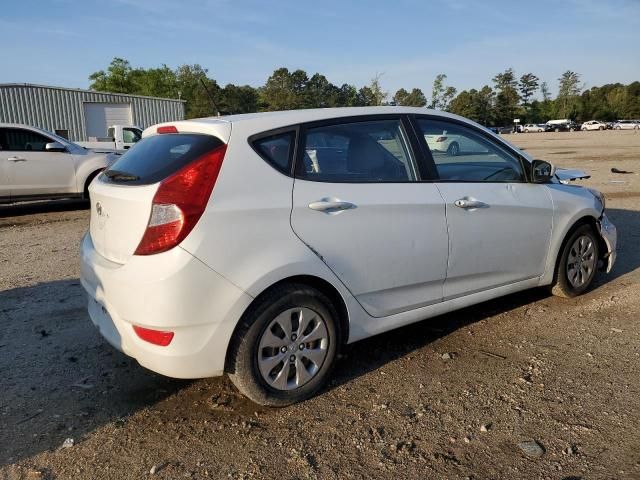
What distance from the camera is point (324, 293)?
3150 mm

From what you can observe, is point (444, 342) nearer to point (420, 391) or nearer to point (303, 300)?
point (420, 391)

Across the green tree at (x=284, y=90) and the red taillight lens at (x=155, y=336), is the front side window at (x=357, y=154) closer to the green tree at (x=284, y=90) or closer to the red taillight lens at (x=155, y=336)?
the red taillight lens at (x=155, y=336)

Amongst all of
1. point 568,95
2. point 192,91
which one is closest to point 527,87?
point 568,95

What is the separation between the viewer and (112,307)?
2.91 metres

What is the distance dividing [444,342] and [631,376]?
1224mm

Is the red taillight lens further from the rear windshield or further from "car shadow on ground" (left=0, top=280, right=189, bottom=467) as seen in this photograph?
the rear windshield

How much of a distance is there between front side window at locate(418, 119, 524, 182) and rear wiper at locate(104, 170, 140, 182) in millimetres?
1964

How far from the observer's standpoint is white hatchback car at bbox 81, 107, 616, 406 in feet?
8.94

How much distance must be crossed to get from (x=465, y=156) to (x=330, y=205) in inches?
60.6

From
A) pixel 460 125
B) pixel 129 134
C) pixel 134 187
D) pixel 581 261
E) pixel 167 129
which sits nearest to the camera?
pixel 134 187

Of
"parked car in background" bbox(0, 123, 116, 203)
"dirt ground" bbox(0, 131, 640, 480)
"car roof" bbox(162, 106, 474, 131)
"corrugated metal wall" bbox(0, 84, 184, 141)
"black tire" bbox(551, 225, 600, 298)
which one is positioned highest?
"corrugated metal wall" bbox(0, 84, 184, 141)

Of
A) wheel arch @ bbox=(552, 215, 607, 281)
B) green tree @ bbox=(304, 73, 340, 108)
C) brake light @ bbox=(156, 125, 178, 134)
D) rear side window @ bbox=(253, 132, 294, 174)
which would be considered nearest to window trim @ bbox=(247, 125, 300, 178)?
rear side window @ bbox=(253, 132, 294, 174)

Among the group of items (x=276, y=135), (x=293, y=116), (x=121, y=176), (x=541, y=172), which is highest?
(x=293, y=116)

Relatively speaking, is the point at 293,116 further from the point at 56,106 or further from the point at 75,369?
the point at 56,106
